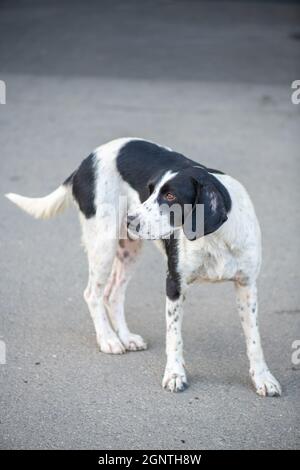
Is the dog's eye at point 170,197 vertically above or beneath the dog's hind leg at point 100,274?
above

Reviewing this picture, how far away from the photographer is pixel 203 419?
4.25 meters

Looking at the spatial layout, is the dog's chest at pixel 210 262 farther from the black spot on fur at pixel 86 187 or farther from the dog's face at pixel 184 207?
the black spot on fur at pixel 86 187

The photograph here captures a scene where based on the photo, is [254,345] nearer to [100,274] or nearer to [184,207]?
[184,207]

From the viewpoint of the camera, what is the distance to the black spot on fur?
488cm

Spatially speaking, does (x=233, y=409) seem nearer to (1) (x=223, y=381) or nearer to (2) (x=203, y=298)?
(1) (x=223, y=381)

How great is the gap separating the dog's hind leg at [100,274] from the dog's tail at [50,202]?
0.26m

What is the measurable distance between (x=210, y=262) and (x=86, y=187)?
0.91 m

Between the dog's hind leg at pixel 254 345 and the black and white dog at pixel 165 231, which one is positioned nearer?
the black and white dog at pixel 165 231

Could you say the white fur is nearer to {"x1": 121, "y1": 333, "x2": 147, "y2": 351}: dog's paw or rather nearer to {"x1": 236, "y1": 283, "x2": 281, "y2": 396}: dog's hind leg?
{"x1": 121, "y1": 333, "x2": 147, "y2": 351}: dog's paw

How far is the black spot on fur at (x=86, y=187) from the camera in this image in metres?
4.88

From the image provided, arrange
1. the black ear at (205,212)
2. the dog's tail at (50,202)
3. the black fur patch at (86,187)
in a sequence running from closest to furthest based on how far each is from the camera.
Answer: the black ear at (205,212), the black fur patch at (86,187), the dog's tail at (50,202)

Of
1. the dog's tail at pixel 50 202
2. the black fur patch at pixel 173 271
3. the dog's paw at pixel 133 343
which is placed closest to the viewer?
the black fur patch at pixel 173 271

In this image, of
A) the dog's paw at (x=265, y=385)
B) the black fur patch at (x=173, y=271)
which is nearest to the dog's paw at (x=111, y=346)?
the black fur patch at (x=173, y=271)
